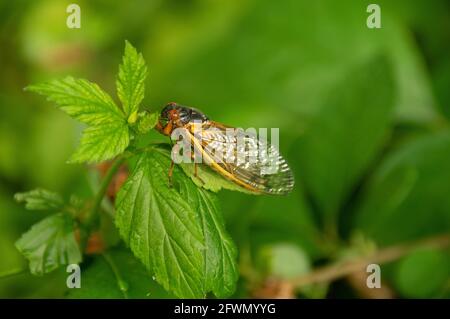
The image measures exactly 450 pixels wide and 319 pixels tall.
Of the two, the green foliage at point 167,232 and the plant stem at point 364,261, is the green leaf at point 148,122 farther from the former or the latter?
the plant stem at point 364,261

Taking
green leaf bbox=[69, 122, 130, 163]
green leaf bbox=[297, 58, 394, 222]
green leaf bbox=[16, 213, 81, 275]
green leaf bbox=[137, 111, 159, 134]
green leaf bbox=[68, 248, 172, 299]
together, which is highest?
green leaf bbox=[297, 58, 394, 222]

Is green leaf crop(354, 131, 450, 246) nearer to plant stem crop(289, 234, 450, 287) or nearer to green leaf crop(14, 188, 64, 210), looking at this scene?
plant stem crop(289, 234, 450, 287)

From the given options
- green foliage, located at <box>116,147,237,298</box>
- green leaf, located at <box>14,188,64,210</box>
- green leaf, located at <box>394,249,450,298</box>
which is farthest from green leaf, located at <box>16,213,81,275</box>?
green leaf, located at <box>394,249,450,298</box>

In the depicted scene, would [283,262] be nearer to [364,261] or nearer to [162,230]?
[364,261]

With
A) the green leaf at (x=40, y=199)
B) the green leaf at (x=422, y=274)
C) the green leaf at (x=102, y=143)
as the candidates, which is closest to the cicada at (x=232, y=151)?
the green leaf at (x=102, y=143)

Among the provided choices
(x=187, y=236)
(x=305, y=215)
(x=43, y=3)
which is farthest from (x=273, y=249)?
(x=43, y=3)

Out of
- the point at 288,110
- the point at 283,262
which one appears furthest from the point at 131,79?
the point at 288,110
